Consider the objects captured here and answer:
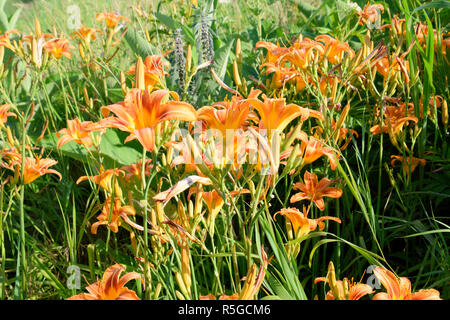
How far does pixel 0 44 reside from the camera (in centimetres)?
172

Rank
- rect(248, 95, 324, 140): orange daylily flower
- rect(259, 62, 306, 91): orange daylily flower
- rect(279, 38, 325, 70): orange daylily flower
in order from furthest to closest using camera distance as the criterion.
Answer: rect(259, 62, 306, 91): orange daylily flower < rect(279, 38, 325, 70): orange daylily flower < rect(248, 95, 324, 140): orange daylily flower

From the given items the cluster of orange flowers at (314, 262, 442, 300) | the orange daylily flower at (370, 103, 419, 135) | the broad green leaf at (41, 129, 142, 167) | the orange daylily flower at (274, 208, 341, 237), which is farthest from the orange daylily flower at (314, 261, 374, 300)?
the broad green leaf at (41, 129, 142, 167)

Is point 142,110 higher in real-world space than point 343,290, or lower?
higher

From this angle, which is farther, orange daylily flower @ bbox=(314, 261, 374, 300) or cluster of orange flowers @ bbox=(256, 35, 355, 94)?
cluster of orange flowers @ bbox=(256, 35, 355, 94)

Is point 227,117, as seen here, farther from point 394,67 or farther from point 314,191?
point 394,67

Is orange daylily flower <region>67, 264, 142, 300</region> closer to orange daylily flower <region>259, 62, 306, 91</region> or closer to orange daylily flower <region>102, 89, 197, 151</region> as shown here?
orange daylily flower <region>102, 89, 197, 151</region>

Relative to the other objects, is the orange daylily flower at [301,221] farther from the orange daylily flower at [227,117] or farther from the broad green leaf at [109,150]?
the broad green leaf at [109,150]

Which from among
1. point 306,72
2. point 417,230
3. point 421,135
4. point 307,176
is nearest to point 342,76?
point 306,72

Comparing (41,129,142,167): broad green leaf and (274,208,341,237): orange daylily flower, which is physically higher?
(41,129,142,167): broad green leaf

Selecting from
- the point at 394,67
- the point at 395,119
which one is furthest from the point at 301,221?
the point at 394,67

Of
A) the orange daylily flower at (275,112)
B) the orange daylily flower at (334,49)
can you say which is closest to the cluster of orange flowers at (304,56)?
the orange daylily flower at (334,49)

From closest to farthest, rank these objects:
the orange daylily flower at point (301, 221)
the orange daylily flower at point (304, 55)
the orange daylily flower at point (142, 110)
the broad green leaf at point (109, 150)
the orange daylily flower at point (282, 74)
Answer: the orange daylily flower at point (142, 110), the orange daylily flower at point (301, 221), the orange daylily flower at point (304, 55), the orange daylily flower at point (282, 74), the broad green leaf at point (109, 150)

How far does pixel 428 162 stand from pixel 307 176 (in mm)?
732
